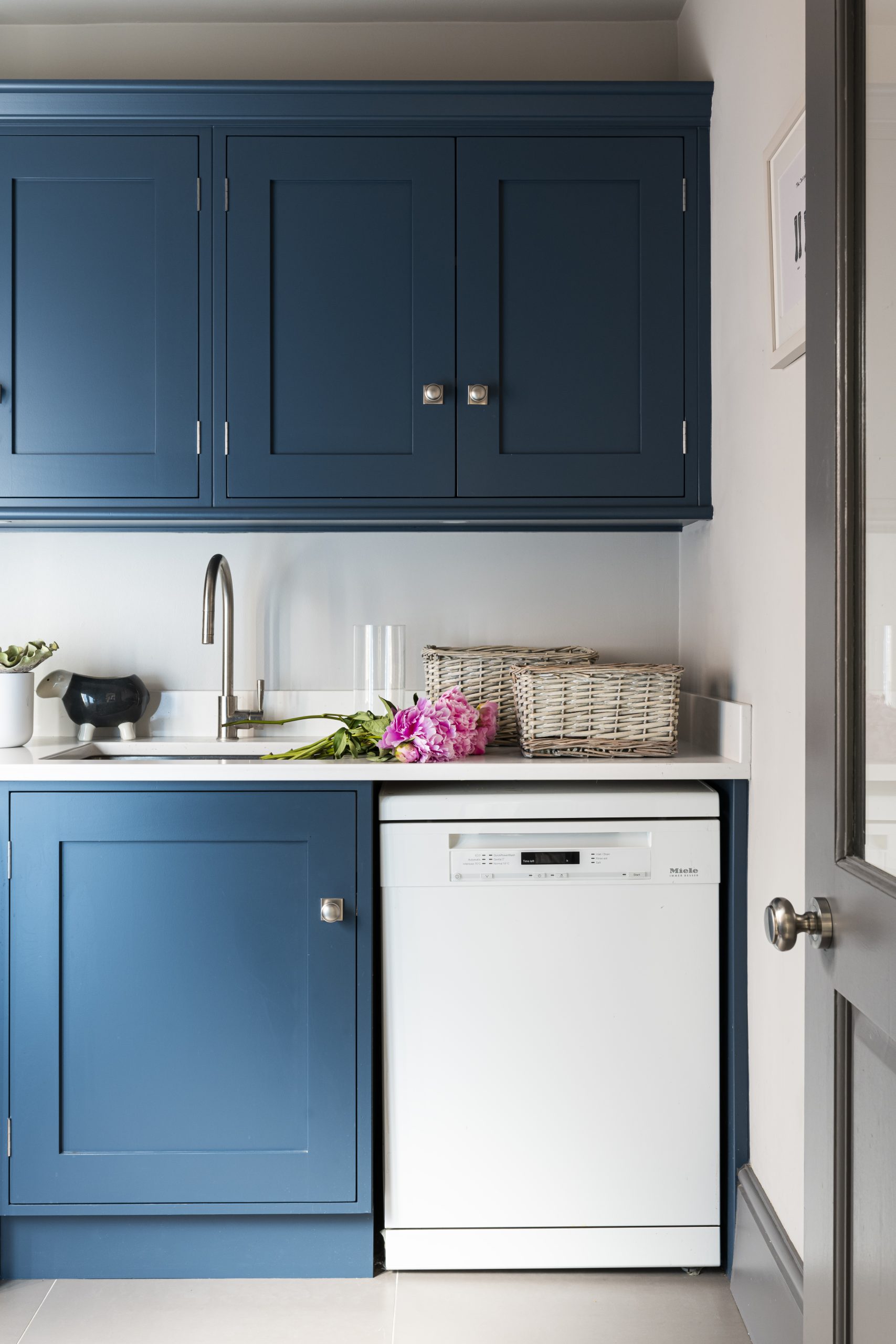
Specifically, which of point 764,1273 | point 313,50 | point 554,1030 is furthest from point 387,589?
point 764,1273

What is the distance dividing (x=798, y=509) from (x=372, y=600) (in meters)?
1.14

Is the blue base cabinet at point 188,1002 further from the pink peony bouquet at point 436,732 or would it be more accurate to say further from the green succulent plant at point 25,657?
the green succulent plant at point 25,657

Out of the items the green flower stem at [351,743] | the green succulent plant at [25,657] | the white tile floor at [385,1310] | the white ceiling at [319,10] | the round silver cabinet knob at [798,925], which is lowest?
the white tile floor at [385,1310]

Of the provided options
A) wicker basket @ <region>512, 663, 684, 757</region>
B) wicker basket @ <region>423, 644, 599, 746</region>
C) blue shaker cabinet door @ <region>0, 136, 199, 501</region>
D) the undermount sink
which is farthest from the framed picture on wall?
the undermount sink

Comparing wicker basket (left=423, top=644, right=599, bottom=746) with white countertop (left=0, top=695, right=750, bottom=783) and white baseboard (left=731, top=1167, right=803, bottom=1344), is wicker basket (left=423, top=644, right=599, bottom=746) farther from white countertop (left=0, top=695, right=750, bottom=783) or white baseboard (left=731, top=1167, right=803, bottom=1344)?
white baseboard (left=731, top=1167, right=803, bottom=1344)

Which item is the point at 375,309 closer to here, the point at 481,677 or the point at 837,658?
the point at 481,677

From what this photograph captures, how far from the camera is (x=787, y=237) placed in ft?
4.90

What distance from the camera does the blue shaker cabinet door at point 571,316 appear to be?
1991 mm

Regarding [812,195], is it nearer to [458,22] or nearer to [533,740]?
[533,740]

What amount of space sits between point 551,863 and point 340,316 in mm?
1185

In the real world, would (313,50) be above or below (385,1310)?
above

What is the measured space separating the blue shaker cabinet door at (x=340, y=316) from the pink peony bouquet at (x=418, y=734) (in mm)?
463

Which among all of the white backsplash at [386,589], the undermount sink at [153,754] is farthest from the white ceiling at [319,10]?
the undermount sink at [153,754]

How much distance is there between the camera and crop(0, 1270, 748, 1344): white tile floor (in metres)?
1.62
